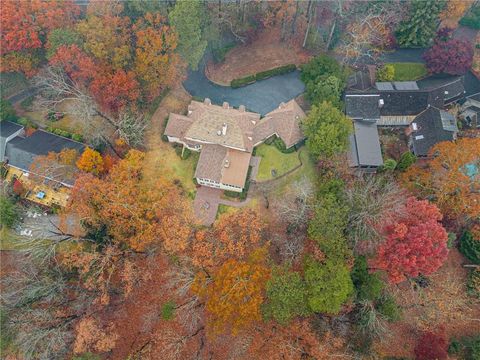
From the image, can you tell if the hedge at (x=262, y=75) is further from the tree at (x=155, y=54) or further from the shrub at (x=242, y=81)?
the tree at (x=155, y=54)

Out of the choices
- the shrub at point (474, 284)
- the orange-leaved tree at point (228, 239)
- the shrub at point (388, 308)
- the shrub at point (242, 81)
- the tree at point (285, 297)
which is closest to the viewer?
the tree at point (285, 297)

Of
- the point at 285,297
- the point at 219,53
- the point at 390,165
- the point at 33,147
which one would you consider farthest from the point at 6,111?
the point at 390,165

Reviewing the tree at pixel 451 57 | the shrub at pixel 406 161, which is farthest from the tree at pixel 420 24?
the shrub at pixel 406 161

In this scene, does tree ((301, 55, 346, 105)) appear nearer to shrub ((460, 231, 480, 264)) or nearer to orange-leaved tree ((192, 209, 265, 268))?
orange-leaved tree ((192, 209, 265, 268))

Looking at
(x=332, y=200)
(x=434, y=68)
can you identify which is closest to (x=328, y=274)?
(x=332, y=200)

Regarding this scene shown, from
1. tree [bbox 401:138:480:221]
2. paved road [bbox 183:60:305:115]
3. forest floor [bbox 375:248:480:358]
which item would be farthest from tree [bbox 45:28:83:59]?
forest floor [bbox 375:248:480:358]

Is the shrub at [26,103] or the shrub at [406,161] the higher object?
the shrub at [406,161]
